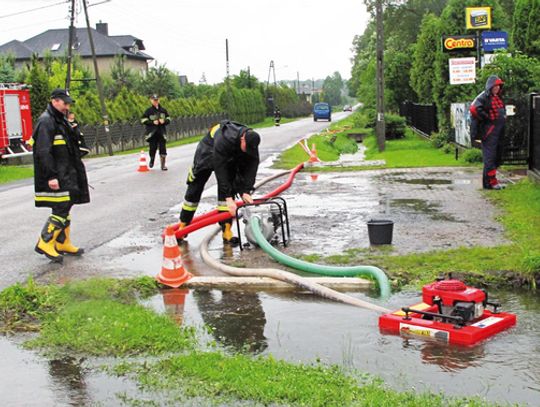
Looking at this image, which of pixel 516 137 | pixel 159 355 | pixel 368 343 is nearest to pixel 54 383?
pixel 159 355

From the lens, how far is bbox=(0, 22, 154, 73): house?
3457 inches

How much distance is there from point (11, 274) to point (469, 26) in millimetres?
19486

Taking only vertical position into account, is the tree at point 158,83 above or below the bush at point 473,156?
above

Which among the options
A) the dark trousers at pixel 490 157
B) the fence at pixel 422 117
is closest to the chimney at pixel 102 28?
the fence at pixel 422 117

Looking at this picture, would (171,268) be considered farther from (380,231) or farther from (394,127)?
(394,127)

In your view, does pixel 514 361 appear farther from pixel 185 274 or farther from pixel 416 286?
pixel 185 274

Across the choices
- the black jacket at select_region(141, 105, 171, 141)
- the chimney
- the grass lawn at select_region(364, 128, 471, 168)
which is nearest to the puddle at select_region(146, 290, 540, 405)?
the grass lawn at select_region(364, 128, 471, 168)

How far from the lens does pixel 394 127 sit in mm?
33031

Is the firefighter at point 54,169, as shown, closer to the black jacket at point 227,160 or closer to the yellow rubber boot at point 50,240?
the yellow rubber boot at point 50,240

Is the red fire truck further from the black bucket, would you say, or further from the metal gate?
the black bucket

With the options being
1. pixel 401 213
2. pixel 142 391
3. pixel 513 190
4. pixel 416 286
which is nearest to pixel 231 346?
pixel 142 391

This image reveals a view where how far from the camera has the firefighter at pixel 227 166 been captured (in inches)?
346

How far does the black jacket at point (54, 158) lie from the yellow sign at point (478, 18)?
1823 cm

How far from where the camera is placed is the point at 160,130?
68.1 ft
